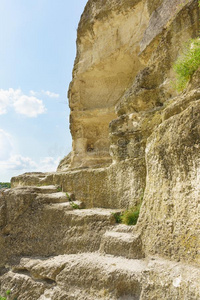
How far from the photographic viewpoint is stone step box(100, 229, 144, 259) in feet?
11.2

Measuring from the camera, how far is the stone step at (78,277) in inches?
121

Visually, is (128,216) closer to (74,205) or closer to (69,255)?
(69,255)

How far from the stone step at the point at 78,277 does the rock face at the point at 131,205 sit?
0.5 inches

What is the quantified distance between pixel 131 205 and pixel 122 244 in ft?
3.04

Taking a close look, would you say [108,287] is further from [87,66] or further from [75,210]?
[87,66]

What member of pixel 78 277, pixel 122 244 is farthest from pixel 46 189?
pixel 122 244

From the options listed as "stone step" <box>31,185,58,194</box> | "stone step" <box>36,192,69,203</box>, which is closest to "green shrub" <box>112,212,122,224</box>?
"stone step" <box>36,192,69,203</box>

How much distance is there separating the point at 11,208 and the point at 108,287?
2.78 metres

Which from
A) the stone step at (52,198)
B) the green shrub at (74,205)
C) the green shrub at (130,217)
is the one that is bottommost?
the green shrub at (130,217)

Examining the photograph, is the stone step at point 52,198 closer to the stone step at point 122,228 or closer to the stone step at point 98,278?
the stone step at point 98,278

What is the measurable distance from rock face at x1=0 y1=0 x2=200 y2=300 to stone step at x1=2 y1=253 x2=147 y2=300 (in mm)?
14

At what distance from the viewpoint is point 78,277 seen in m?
3.47

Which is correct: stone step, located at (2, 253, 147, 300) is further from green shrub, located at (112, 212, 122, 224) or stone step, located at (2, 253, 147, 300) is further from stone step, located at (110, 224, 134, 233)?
green shrub, located at (112, 212, 122, 224)

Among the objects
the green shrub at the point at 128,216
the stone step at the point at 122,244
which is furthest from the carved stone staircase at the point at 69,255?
the green shrub at the point at 128,216
